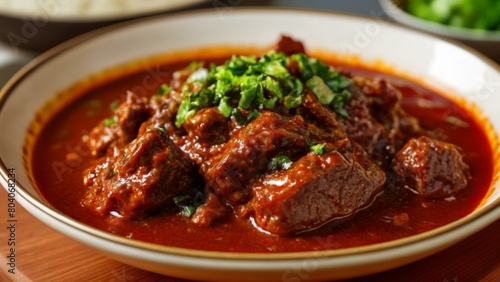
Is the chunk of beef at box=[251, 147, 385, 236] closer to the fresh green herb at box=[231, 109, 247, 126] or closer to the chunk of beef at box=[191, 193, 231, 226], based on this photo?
the chunk of beef at box=[191, 193, 231, 226]

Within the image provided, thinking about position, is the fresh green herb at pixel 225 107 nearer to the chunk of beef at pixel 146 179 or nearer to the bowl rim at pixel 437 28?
the chunk of beef at pixel 146 179

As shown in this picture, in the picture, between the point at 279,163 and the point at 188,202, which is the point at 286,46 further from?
the point at 188,202

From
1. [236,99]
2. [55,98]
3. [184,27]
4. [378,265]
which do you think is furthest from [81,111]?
[378,265]

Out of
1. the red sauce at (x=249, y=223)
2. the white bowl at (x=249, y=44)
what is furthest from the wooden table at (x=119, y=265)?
the white bowl at (x=249, y=44)

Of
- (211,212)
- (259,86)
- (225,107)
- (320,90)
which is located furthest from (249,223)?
(320,90)

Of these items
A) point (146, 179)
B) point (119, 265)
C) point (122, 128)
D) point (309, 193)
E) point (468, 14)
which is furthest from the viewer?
point (468, 14)

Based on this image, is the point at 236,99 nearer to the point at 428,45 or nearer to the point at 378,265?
the point at 378,265
